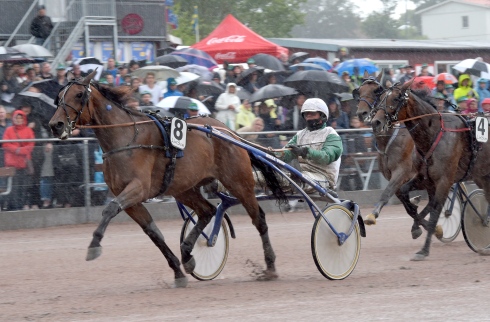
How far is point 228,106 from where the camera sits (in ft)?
46.6

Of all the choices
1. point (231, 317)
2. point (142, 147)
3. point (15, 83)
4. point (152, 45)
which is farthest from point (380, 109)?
point (152, 45)

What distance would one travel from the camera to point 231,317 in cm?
624

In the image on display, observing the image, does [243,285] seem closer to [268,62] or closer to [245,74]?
[245,74]

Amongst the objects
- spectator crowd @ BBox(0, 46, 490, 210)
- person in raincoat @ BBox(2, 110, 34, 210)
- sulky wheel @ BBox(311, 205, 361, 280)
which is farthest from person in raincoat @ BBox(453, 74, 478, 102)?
sulky wheel @ BBox(311, 205, 361, 280)

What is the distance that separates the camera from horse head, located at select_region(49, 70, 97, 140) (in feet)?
23.8

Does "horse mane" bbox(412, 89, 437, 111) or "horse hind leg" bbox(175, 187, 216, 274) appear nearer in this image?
"horse hind leg" bbox(175, 187, 216, 274)

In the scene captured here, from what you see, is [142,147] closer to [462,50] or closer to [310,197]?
[310,197]

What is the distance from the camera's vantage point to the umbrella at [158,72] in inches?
619

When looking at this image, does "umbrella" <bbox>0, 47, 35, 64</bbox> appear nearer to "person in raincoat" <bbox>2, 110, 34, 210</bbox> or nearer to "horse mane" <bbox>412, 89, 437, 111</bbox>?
"person in raincoat" <bbox>2, 110, 34, 210</bbox>

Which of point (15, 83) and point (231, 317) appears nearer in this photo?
point (231, 317)

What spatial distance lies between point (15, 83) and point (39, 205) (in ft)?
6.63

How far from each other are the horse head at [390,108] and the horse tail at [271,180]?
1409mm

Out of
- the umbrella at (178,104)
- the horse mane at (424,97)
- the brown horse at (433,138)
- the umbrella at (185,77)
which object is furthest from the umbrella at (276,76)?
the brown horse at (433,138)

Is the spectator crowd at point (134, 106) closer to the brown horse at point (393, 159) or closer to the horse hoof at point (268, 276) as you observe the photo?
the brown horse at point (393, 159)
